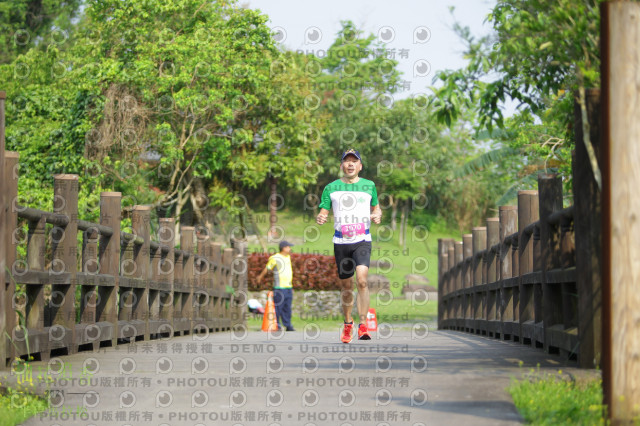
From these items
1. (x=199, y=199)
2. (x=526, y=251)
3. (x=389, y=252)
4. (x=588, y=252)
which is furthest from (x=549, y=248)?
(x=389, y=252)

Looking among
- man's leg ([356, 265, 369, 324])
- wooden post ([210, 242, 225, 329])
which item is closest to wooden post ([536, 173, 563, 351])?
man's leg ([356, 265, 369, 324])

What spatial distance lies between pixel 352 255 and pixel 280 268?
9192 millimetres

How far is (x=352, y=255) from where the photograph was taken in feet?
30.4

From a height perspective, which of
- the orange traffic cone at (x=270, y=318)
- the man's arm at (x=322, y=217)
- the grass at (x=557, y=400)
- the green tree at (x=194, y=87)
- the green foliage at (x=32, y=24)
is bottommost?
the orange traffic cone at (x=270, y=318)

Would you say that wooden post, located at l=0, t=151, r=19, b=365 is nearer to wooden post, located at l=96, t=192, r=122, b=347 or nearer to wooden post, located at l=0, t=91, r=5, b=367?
wooden post, located at l=0, t=91, r=5, b=367

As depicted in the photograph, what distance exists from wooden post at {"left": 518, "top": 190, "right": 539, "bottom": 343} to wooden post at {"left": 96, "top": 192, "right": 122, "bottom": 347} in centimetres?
373

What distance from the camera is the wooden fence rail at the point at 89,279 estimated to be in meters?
6.43

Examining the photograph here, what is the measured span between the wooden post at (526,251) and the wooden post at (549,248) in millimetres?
1269

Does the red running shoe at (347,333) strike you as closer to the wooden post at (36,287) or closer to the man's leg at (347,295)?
the man's leg at (347,295)

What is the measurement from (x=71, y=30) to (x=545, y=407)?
37.6 m

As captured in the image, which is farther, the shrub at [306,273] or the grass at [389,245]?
the grass at [389,245]

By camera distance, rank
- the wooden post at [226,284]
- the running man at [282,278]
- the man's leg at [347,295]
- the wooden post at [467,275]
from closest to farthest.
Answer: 1. the man's leg at [347,295]
2. the wooden post at [467,275]
3. the wooden post at [226,284]
4. the running man at [282,278]

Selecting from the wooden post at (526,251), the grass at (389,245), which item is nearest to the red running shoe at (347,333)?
the wooden post at (526,251)

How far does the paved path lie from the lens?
14.9 feet
